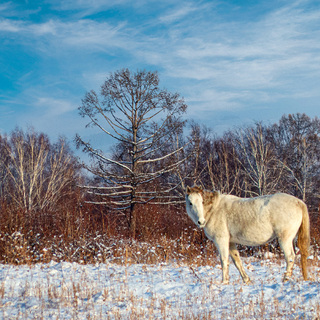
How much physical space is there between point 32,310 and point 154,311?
1910 millimetres

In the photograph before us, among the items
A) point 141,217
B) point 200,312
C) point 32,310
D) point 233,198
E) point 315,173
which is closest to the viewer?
point 200,312

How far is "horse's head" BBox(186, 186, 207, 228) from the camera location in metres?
7.25

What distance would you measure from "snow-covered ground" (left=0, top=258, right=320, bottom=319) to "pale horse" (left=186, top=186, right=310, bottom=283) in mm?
606

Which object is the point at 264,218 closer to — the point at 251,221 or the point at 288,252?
the point at 251,221

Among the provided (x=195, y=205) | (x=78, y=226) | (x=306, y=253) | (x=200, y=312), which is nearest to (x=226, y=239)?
(x=195, y=205)

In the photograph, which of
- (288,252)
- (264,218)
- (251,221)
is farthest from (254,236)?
(288,252)

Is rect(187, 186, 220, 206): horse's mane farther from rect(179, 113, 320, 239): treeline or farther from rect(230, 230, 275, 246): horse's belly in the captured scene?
rect(179, 113, 320, 239): treeline

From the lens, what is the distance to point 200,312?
5.32 meters

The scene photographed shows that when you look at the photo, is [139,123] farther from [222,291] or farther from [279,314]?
[279,314]

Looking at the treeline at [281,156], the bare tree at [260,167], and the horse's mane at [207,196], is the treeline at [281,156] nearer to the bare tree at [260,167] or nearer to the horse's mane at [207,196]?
the bare tree at [260,167]

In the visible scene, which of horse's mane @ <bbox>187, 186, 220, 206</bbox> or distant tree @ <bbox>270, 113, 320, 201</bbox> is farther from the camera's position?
distant tree @ <bbox>270, 113, 320, 201</bbox>

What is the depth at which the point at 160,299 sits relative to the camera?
6051 millimetres

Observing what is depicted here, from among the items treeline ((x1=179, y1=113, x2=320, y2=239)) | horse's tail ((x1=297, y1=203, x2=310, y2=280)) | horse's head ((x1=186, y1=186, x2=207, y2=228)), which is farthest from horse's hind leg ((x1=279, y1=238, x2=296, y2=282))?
treeline ((x1=179, y1=113, x2=320, y2=239))

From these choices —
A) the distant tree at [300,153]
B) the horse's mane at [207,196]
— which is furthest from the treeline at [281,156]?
the horse's mane at [207,196]
